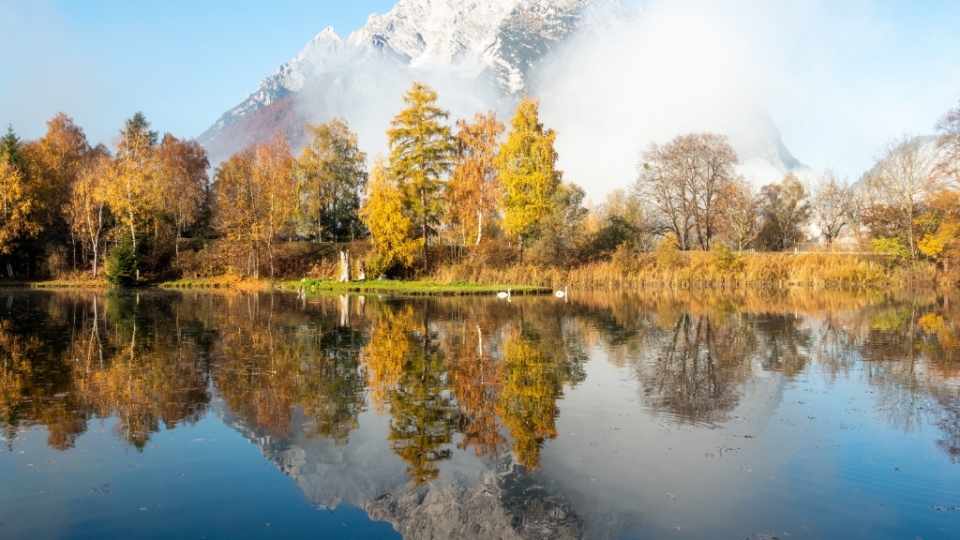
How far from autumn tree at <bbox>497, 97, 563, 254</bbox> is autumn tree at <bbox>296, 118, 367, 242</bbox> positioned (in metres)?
14.8

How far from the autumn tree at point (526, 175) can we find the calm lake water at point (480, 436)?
87.6 feet

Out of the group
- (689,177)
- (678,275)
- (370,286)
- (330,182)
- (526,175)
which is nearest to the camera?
(370,286)

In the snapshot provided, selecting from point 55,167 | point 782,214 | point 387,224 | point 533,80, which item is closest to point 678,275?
point 387,224

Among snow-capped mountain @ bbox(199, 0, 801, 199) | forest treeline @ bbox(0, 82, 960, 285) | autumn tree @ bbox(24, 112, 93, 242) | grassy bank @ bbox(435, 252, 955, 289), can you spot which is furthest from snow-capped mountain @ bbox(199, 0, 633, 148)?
grassy bank @ bbox(435, 252, 955, 289)

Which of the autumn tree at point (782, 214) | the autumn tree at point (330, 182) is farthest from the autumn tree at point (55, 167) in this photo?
the autumn tree at point (782, 214)

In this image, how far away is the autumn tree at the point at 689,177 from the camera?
2226 inches

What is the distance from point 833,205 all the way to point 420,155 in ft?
135

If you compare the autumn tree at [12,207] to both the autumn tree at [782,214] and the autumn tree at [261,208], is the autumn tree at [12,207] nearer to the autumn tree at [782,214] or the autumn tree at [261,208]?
the autumn tree at [261,208]

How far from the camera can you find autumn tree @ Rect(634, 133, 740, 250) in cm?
5653

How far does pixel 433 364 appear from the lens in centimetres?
1488

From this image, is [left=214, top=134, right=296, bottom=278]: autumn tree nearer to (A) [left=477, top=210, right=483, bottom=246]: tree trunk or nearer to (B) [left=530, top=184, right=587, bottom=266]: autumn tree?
(A) [left=477, top=210, right=483, bottom=246]: tree trunk

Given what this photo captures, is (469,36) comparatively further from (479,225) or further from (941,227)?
(941,227)

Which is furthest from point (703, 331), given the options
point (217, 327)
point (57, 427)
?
point (57, 427)

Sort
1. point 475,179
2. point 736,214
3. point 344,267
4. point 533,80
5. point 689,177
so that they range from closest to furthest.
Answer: point 344,267
point 475,179
point 736,214
point 689,177
point 533,80
